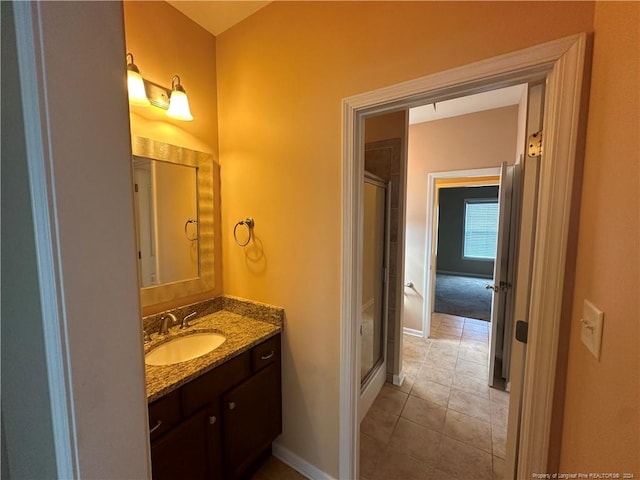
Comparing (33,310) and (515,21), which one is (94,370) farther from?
(515,21)

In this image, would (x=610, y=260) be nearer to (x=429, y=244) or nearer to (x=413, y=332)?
(x=429, y=244)

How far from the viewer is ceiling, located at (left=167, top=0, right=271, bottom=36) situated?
149 cm

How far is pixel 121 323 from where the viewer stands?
1.68ft

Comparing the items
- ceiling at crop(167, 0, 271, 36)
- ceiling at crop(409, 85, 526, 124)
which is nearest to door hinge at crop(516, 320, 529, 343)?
ceiling at crop(167, 0, 271, 36)

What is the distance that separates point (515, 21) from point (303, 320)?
1568 millimetres

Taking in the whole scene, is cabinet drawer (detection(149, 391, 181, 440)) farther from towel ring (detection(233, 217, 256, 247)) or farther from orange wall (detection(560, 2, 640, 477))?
orange wall (detection(560, 2, 640, 477))

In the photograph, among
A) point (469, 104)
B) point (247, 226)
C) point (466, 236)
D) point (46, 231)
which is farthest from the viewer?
point (466, 236)

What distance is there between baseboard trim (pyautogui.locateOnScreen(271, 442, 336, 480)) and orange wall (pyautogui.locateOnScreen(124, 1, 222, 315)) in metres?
1.08

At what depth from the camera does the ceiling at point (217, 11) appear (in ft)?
4.90

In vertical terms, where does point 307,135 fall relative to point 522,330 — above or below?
above

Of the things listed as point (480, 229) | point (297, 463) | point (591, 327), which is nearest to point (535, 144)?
point (591, 327)

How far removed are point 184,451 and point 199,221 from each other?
47.2 inches

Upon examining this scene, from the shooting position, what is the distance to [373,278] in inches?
86.9

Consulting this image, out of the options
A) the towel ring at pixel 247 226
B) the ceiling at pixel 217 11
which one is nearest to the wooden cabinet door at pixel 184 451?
the towel ring at pixel 247 226
